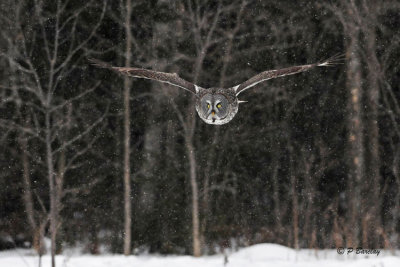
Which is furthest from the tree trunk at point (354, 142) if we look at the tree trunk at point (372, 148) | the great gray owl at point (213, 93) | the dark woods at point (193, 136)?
the great gray owl at point (213, 93)

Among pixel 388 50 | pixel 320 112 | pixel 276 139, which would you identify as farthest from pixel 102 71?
pixel 388 50

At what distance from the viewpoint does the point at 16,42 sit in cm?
954

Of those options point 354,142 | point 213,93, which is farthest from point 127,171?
point 213,93

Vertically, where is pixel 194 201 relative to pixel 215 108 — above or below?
below

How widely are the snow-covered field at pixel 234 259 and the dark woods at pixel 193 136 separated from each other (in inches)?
12.3

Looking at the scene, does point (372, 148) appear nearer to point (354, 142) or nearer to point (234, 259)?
point (354, 142)

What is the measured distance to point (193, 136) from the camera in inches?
397

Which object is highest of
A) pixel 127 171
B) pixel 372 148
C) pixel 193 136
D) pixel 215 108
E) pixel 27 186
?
pixel 215 108

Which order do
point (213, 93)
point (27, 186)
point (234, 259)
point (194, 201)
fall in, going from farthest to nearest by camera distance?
point (27, 186) < point (194, 201) < point (234, 259) < point (213, 93)

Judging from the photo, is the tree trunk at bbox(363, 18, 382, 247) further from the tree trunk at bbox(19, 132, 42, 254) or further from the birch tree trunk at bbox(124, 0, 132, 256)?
the tree trunk at bbox(19, 132, 42, 254)

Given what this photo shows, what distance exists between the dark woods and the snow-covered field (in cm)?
31

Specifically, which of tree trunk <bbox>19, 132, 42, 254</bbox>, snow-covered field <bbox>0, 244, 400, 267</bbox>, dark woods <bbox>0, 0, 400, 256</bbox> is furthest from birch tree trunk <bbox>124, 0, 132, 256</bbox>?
tree trunk <bbox>19, 132, 42, 254</bbox>

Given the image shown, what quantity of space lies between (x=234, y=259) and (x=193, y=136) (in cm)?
234

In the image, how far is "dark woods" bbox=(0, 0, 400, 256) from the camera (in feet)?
31.9
